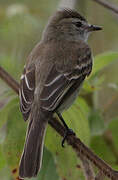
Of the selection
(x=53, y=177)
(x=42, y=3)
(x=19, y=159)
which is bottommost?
(x=42, y=3)

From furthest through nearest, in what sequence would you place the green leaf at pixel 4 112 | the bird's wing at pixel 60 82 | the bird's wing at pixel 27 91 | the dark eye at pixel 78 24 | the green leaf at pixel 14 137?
the dark eye at pixel 78 24
the bird's wing at pixel 60 82
the bird's wing at pixel 27 91
the green leaf at pixel 4 112
the green leaf at pixel 14 137

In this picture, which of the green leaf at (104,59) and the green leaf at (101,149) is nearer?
the green leaf at (104,59)

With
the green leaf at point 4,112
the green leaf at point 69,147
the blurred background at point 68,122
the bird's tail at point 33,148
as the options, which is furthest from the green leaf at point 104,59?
the green leaf at point 4,112

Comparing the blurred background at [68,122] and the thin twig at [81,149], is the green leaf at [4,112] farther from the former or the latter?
the thin twig at [81,149]

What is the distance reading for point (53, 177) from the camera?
2863 millimetres

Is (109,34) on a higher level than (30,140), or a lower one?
lower

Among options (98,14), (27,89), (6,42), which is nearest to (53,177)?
(27,89)

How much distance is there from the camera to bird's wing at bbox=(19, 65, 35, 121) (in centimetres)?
311

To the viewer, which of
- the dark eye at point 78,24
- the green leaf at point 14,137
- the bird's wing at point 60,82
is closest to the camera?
the green leaf at point 14,137

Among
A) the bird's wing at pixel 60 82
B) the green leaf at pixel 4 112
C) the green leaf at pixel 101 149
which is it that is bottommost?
the green leaf at pixel 101 149

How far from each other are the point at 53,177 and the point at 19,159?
0.26 meters

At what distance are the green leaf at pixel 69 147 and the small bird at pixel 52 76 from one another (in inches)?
3.9

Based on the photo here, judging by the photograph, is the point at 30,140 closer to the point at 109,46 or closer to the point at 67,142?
the point at 67,142

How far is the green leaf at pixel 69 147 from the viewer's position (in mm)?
2838
